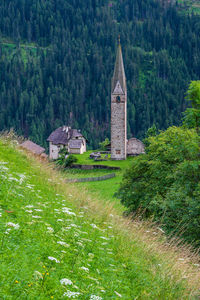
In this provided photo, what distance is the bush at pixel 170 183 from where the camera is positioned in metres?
15.8

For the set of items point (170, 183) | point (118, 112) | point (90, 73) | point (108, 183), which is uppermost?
point (90, 73)

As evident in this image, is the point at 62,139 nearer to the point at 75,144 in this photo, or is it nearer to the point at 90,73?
the point at 75,144

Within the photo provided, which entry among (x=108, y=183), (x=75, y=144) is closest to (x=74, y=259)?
(x=108, y=183)

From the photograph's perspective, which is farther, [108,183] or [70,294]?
[108,183]

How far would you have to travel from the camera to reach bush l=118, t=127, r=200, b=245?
15836mm

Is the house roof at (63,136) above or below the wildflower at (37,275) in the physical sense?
above

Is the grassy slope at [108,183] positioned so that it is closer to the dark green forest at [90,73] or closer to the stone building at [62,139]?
the stone building at [62,139]

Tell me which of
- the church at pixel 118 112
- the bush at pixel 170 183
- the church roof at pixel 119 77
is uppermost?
the church roof at pixel 119 77

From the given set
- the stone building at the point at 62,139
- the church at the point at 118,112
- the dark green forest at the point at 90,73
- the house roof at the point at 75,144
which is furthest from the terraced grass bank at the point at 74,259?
the dark green forest at the point at 90,73

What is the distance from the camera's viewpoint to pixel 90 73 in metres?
179

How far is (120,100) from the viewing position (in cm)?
7369

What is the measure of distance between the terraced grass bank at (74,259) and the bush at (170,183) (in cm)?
599

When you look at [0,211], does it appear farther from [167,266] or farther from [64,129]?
[64,129]

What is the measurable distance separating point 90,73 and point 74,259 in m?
177
